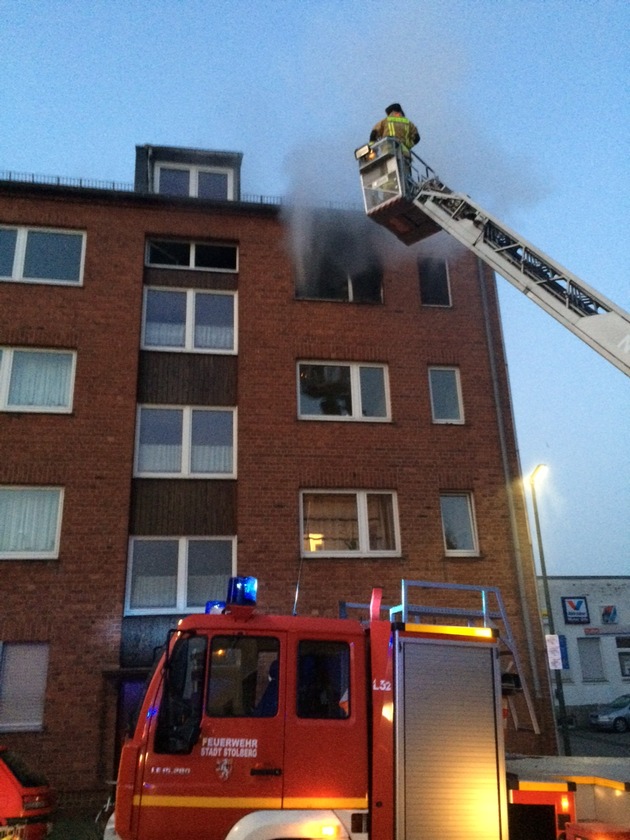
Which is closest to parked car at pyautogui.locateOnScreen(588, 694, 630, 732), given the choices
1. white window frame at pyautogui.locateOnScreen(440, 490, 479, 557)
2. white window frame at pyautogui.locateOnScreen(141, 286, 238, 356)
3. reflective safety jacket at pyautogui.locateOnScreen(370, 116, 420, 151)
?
white window frame at pyautogui.locateOnScreen(440, 490, 479, 557)

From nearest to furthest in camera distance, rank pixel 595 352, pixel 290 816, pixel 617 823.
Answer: pixel 290 816
pixel 617 823
pixel 595 352

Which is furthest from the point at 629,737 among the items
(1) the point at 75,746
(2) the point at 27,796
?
(2) the point at 27,796

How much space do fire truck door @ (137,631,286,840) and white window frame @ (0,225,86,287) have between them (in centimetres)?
971

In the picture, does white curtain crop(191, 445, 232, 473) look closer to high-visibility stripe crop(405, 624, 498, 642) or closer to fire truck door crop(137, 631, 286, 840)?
fire truck door crop(137, 631, 286, 840)

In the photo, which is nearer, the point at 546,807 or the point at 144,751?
the point at 144,751

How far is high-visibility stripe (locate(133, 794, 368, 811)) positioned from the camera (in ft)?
15.9

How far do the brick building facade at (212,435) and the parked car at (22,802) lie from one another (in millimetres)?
3028

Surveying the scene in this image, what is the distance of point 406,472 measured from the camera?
12672 mm

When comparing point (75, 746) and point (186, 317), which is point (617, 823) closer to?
point (75, 746)

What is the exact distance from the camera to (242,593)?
554 centimetres

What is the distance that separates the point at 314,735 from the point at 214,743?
764 mm

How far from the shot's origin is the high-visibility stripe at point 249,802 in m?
4.86

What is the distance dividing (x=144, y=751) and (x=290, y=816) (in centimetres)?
118

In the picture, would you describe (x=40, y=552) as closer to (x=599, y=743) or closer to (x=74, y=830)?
(x=74, y=830)
